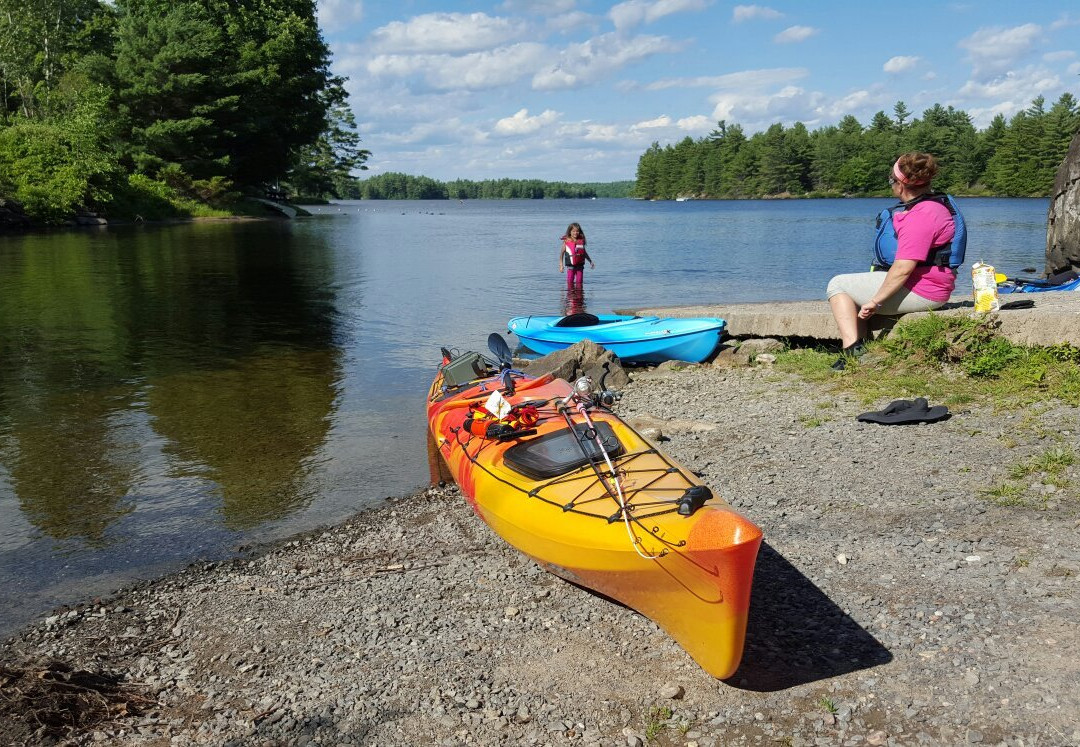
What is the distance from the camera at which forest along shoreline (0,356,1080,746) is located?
4059 millimetres

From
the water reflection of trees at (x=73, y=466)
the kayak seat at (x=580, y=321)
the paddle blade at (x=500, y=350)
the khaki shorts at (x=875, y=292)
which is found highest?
the khaki shorts at (x=875, y=292)

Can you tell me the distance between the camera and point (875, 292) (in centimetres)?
934

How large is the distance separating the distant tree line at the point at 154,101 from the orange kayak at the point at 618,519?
44.0 m

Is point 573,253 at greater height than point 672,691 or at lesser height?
greater

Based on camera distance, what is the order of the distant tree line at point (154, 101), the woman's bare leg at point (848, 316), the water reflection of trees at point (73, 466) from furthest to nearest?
the distant tree line at point (154, 101)
the woman's bare leg at point (848, 316)
the water reflection of trees at point (73, 466)

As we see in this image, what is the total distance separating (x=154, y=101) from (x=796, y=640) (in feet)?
184

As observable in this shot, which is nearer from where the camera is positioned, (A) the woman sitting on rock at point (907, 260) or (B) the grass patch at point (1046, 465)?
(B) the grass patch at point (1046, 465)

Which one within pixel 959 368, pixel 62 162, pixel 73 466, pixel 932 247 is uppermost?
pixel 62 162

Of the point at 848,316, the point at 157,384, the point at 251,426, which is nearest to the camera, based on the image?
the point at 848,316

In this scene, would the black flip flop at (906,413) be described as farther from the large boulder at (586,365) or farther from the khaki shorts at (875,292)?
the large boulder at (586,365)

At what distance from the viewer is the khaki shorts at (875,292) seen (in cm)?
Result: 926

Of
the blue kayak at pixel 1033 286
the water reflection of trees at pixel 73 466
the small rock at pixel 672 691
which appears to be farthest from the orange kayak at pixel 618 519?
the blue kayak at pixel 1033 286

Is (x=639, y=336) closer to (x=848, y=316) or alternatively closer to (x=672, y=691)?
(x=848, y=316)

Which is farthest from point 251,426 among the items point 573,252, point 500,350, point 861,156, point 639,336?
point 861,156
